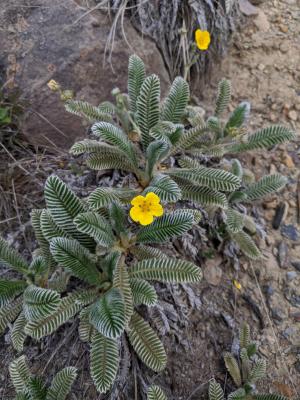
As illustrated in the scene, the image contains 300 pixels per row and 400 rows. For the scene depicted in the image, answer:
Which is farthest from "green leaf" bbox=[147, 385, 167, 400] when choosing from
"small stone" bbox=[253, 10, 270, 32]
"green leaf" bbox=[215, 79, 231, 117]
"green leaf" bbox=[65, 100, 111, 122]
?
"small stone" bbox=[253, 10, 270, 32]

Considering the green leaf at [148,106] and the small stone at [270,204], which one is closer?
the green leaf at [148,106]

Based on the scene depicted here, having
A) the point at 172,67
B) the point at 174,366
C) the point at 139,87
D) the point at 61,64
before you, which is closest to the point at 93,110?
the point at 139,87

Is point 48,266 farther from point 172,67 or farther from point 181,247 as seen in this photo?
point 172,67

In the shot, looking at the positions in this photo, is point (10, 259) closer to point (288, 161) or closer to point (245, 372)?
point (245, 372)

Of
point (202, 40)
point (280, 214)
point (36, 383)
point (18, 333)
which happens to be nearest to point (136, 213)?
point (18, 333)

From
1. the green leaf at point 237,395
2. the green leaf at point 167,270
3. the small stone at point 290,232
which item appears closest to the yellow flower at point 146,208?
the green leaf at point 167,270

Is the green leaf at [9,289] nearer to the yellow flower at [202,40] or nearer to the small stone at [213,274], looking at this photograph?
the small stone at [213,274]
